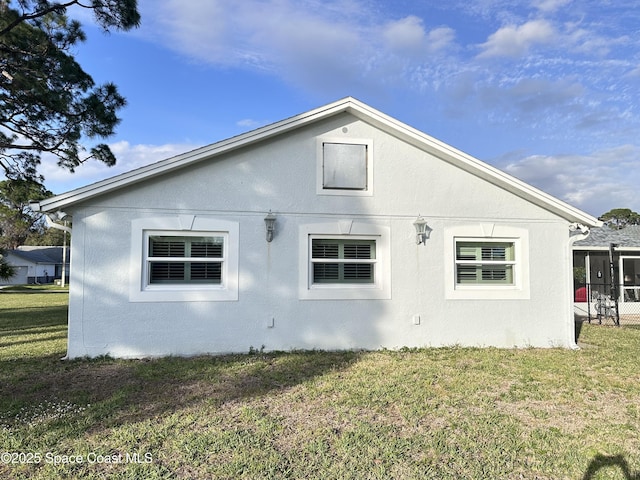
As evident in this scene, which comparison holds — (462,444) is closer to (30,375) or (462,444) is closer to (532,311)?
(532,311)

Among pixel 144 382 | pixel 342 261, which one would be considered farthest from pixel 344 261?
pixel 144 382

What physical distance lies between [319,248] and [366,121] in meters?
2.86

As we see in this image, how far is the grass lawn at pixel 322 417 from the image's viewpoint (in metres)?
3.65

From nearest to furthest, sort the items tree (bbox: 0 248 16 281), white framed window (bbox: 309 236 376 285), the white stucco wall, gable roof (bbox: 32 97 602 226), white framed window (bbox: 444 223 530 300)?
gable roof (bbox: 32 97 602 226) < the white stucco wall < white framed window (bbox: 309 236 376 285) < white framed window (bbox: 444 223 530 300) < tree (bbox: 0 248 16 281)

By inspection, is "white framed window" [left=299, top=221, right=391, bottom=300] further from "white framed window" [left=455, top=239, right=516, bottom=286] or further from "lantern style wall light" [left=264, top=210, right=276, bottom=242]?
"white framed window" [left=455, top=239, right=516, bottom=286]

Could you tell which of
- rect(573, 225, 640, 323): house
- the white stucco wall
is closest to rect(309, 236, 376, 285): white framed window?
the white stucco wall

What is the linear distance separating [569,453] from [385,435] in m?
1.76

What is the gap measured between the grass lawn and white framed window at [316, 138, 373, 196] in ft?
10.9

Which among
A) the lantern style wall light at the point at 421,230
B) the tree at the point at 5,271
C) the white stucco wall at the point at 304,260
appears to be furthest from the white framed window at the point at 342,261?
the tree at the point at 5,271

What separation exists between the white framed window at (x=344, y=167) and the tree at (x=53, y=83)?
594 centimetres

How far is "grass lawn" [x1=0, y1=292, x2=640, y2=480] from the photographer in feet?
12.0

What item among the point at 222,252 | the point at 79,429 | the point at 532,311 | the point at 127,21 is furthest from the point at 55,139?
the point at 532,311

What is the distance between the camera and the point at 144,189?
770cm

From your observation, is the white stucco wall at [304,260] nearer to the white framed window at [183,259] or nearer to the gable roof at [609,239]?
the white framed window at [183,259]
